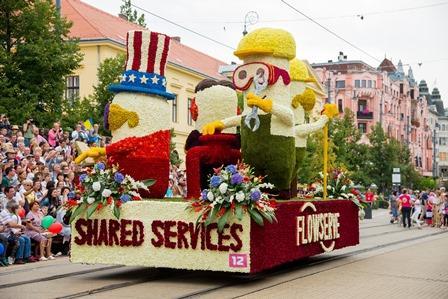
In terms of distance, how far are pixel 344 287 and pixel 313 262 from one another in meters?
3.88

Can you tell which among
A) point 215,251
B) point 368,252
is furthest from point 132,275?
point 368,252

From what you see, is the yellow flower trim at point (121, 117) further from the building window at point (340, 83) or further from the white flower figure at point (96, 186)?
the building window at point (340, 83)

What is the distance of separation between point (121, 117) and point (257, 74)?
250 cm

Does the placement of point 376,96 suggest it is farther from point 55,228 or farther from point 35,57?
point 55,228

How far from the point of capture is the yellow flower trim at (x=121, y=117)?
488 inches

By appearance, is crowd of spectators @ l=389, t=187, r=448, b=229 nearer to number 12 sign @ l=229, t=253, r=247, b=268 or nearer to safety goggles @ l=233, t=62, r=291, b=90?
safety goggles @ l=233, t=62, r=291, b=90

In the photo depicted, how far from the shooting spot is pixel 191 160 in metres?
12.9

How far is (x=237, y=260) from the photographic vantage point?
10906 mm

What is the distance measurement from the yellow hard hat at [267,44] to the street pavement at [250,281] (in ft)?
12.9

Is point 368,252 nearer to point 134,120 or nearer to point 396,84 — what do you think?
point 134,120

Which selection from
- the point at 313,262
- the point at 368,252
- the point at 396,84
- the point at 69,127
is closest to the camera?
the point at 313,262

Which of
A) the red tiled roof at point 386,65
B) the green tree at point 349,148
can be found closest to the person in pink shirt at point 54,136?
the green tree at point 349,148

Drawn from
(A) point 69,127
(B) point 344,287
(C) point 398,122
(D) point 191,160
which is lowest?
(B) point 344,287

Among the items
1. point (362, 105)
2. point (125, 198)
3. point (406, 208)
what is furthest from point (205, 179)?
point (362, 105)
